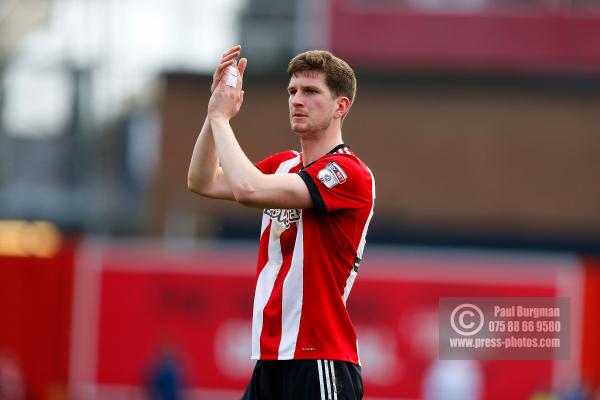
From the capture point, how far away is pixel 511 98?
29500 millimetres

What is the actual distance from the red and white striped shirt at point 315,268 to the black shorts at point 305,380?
5 cm

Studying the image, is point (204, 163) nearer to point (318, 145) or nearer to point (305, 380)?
point (318, 145)

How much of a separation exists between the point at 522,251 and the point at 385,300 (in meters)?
6.87

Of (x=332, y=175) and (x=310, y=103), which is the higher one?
(x=310, y=103)

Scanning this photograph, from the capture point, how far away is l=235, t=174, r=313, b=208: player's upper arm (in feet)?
19.0

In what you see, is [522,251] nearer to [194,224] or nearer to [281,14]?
[194,224]

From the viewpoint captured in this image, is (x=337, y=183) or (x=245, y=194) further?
(x=337, y=183)

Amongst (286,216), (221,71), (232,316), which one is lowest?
(232,316)

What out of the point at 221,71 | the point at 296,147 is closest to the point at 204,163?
the point at 221,71

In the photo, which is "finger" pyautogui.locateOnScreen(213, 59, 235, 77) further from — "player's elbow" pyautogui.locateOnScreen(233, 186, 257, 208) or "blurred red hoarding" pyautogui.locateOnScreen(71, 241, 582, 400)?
"blurred red hoarding" pyautogui.locateOnScreen(71, 241, 582, 400)

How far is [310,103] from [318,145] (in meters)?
0.23

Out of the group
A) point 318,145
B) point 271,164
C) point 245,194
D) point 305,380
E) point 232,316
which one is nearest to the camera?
point 245,194

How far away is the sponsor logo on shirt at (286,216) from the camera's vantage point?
6.02 metres

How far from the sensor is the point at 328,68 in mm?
6082
